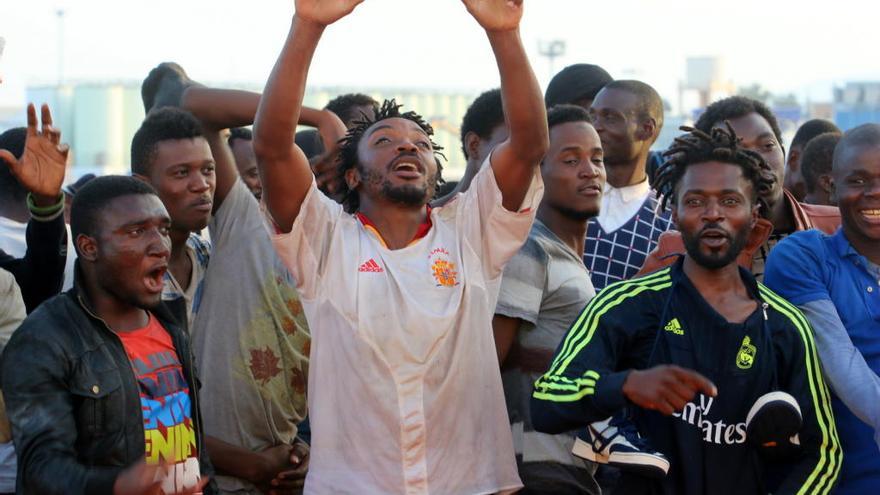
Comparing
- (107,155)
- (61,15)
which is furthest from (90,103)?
(61,15)

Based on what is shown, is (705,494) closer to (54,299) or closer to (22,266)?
(54,299)

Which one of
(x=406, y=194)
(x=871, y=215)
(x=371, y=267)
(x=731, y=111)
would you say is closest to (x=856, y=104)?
(x=731, y=111)

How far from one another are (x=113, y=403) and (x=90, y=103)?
34.4m

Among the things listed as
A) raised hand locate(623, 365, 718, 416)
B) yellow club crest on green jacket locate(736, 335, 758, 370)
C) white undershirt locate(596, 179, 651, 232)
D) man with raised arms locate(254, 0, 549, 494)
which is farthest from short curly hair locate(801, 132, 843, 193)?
raised hand locate(623, 365, 718, 416)

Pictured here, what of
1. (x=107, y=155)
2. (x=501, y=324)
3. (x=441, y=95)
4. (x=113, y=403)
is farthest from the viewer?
(x=441, y=95)

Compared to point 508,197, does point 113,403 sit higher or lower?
lower

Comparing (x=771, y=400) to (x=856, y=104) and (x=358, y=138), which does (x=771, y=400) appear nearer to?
(x=358, y=138)

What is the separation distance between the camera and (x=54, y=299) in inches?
165

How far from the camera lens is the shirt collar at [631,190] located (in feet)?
20.7

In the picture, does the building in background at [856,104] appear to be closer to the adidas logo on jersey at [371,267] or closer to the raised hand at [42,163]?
the adidas logo on jersey at [371,267]

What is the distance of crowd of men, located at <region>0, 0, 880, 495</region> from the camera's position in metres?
4.08

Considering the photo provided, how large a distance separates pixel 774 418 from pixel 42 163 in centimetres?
281

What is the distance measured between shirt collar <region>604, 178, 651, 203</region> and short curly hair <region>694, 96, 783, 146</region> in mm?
424

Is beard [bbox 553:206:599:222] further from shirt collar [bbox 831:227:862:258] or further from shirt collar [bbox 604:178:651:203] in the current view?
shirt collar [bbox 831:227:862:258]
